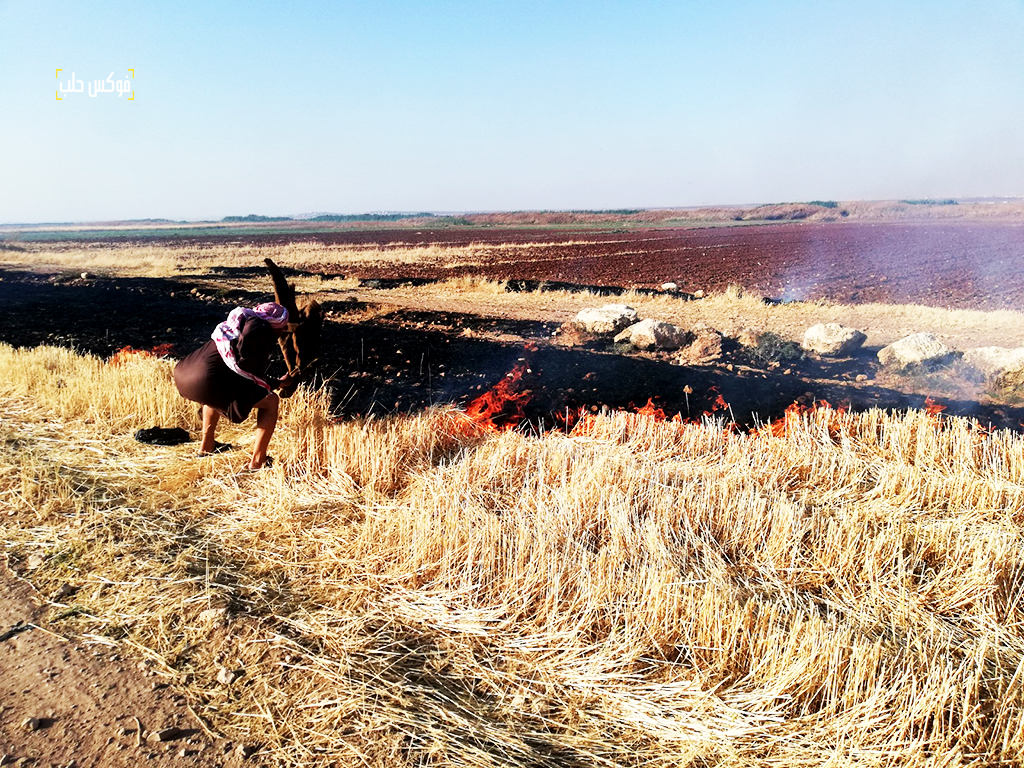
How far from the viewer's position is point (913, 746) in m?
2.37

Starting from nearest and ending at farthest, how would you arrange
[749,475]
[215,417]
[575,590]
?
1. [575,590]
2. [749,475]
3. [215,417]

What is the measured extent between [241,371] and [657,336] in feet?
19.7

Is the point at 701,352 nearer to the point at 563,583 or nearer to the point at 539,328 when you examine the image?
the point at 539,328

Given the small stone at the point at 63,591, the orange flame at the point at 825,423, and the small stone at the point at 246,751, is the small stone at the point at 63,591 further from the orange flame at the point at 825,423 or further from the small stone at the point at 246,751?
the orange flame at the point at 825,423

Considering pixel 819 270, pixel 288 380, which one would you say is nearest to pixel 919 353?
pixel 288 380

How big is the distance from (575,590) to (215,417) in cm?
320

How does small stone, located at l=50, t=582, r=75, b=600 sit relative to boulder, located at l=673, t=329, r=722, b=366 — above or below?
below

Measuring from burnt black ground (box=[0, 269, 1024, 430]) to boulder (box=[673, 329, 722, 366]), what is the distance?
0.18 m

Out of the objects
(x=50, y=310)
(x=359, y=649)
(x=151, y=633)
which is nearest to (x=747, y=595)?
(x=359, y=649)

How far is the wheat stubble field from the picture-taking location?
252 centimetres

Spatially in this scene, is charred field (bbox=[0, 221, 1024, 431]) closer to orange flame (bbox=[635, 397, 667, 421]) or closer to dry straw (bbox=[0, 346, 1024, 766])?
orange flame (bbox=[635, 397, 667, 421])

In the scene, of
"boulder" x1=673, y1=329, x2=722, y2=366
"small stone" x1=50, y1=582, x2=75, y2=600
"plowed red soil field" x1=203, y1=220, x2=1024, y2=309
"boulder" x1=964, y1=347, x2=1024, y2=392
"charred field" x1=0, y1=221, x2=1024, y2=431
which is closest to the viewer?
"small stone" x1=50, y1=582, x2=75, y2=600

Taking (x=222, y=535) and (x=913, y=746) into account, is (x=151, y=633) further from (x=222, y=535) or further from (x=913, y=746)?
(x=913, y=746)

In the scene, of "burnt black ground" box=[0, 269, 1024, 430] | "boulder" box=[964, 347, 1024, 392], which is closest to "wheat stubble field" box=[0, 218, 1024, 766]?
"burnt black ground" box=[0, 269, 1024, 430]
